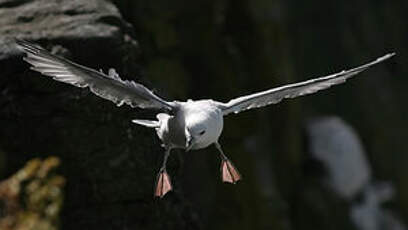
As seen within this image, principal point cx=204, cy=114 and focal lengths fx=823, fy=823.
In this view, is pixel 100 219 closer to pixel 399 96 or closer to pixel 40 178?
pixel 40 178

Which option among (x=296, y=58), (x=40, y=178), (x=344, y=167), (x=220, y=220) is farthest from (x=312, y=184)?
(x=40, y=178)

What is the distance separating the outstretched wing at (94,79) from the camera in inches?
136

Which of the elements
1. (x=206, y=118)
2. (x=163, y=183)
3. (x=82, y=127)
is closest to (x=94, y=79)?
(x=206, y=118)

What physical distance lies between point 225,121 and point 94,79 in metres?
4.50

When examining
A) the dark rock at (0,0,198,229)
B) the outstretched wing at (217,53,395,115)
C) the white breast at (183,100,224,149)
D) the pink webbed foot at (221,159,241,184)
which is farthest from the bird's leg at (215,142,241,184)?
the dark rock at (0,0,198,229)

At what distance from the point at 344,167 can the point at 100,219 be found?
6.65 metres

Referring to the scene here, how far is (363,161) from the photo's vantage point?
11.4 metres

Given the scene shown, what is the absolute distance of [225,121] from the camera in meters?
7.98

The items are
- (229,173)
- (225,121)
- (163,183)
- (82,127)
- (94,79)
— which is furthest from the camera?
(225,121)

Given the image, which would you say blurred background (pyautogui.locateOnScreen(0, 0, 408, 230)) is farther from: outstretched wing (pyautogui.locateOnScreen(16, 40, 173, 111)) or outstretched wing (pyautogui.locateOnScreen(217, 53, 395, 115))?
outstretched wing (pyautogui.locateOnScreen(217, 53, 395, 115))

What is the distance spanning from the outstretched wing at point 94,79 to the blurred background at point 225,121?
484mm

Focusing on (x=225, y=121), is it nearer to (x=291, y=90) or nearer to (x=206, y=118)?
(x=291, y=90)

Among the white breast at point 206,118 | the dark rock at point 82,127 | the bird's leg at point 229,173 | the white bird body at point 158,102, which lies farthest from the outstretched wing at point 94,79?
the dark rock at point 82,127

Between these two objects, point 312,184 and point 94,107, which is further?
point 312,184
